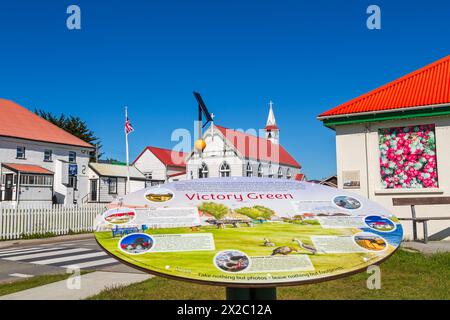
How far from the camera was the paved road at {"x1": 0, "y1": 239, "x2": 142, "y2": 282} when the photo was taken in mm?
9219

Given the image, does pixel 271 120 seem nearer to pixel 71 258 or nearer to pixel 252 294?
pixel 71 258

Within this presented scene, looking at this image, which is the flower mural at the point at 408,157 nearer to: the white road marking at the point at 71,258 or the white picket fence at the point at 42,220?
the white road marking at the point at 71,258

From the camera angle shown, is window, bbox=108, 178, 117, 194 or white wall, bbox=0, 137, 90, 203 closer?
white wall, bbox=0, 137, 90, 203

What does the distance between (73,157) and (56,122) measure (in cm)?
1845

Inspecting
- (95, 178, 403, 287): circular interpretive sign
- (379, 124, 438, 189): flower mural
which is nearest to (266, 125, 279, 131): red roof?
(379, 124, 438, 189): flower mural

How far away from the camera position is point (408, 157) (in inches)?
501

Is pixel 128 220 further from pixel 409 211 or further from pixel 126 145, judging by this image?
pixel 126 145

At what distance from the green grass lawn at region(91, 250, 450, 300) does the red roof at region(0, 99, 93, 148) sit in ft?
96.3

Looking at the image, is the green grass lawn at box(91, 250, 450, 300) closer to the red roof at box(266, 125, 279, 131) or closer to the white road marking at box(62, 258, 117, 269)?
the white road marking at box(62, 258, 117, 269)

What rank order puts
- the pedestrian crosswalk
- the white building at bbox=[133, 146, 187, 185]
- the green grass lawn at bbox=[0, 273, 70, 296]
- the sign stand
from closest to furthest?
the sign stand, the green grass lawn at bbox=[0, 273, 70, 296], the pedestrian crosswalk, the white building at bbox=[133, 146, 187, 185]

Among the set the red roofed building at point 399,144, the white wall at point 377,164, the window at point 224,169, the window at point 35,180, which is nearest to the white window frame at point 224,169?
the window at point 224,169

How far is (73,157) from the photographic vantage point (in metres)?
37.7

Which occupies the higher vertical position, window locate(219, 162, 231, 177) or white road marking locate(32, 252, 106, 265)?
window locate(219, 162, 231, 177)
